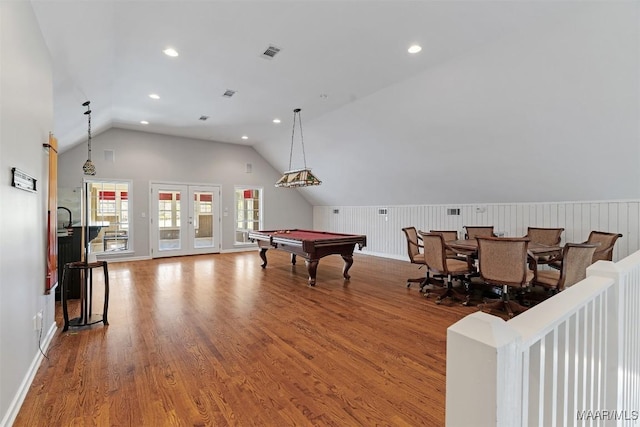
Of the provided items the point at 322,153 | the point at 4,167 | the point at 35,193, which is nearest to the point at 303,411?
the point at 4,167

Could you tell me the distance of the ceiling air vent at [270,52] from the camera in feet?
12.1

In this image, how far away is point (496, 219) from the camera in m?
6.07

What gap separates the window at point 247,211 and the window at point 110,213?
2.84m

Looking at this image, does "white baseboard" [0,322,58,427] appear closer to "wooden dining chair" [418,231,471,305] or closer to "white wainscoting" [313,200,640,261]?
"wooden dining chair" [418,231,471,305]

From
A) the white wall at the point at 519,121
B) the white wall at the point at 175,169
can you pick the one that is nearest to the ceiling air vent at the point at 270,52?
the white wall at the point at 519,121

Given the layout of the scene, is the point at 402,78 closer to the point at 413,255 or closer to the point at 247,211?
the point at 413,255

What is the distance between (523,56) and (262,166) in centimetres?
741

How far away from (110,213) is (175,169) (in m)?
1.89

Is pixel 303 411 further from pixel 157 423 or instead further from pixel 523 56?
pixel 523 56

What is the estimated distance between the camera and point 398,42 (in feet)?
11.5

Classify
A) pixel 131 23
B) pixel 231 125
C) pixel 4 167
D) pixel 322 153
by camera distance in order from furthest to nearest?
pixel 322 153 < pixel 231 125 < pixel 131 23 < pixel 4 167

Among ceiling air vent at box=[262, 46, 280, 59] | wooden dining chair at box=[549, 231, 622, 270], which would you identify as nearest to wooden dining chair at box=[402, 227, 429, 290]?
wooden dining chair at box=[549, 231, 622, 270]

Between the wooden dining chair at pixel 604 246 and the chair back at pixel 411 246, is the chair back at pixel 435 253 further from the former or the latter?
the wooden dining chair at pixel 604 246

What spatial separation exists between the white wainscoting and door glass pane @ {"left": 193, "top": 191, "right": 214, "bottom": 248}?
372 cm
